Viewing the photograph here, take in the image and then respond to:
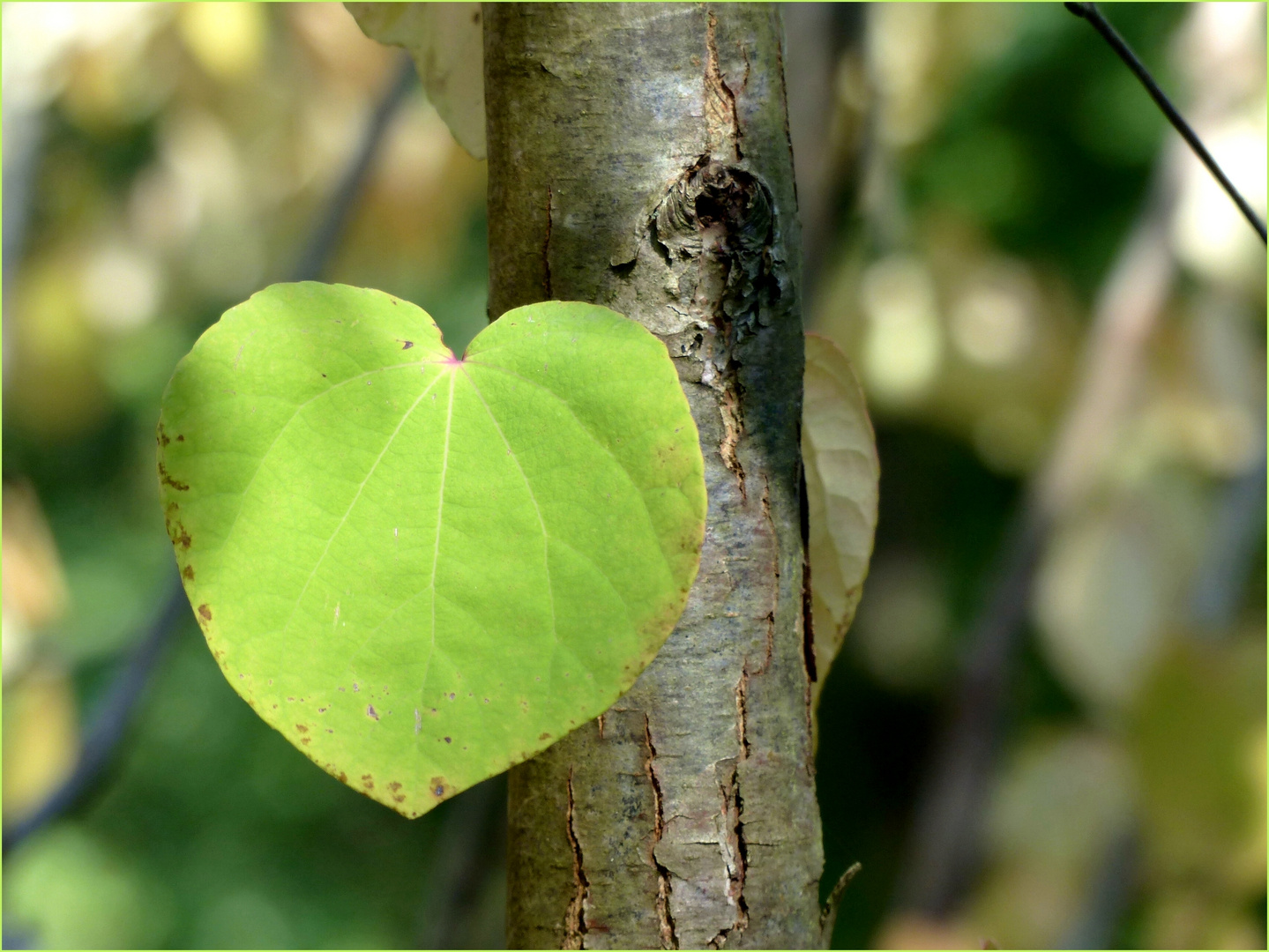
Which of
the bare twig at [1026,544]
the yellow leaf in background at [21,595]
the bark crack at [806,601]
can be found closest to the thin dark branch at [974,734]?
the bare twig at [1026,544]

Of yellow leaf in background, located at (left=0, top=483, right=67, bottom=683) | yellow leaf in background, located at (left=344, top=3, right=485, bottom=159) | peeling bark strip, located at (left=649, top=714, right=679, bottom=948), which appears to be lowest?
yellow leaf in background, located at (left=0, top=483, right=67, bottom=683)

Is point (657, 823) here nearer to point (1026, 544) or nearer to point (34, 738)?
point (1026, 544)

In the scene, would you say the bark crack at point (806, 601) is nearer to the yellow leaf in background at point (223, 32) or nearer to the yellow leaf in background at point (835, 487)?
the yellow leaf in background at point (835, 487)

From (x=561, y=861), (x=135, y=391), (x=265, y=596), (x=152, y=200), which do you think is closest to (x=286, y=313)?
(x=265, y=596)

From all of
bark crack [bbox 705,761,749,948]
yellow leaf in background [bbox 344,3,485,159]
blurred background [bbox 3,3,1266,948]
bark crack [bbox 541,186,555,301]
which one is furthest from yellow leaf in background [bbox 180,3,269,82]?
bark crack [bbox 705,761,749,948]

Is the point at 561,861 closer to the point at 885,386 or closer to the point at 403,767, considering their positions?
the point at 403,767

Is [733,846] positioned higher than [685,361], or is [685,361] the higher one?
[685,361]

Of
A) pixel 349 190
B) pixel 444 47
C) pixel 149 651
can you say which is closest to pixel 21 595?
pixel 149 651

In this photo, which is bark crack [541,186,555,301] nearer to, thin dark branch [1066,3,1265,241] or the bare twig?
thin dark branch [1066,3,1265,241]
